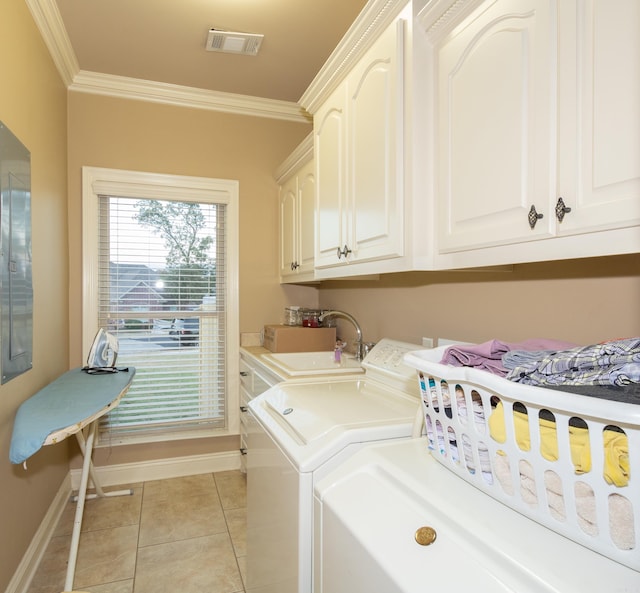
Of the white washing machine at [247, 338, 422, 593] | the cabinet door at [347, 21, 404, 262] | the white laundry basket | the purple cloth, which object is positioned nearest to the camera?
the white laundry basket

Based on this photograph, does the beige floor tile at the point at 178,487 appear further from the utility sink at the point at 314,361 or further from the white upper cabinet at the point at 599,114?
the white upper cabinet at the point at 599,114

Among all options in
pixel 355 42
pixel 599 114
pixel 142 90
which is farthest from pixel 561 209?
pixel 142 90

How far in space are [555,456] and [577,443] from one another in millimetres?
41

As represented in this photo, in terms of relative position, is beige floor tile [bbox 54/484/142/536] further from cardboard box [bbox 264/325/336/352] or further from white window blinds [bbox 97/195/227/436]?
cardboard box [bbox 264/325/336/352]

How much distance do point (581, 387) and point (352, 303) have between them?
2.19 m

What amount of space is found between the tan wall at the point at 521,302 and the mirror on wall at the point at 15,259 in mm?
1761

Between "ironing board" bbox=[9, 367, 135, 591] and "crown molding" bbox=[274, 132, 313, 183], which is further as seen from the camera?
"crown molding" bbox=[274, 132, 313, 183]

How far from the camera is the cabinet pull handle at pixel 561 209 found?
0.94 metres

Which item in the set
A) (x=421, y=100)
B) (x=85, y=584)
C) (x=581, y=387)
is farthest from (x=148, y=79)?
(x=581, y=387)

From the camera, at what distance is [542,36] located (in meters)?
0.98

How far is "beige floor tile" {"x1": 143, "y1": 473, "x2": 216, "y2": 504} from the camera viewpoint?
2.86 metres

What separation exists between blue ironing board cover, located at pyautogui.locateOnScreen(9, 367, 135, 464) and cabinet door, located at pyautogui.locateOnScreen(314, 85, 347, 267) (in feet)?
3.98

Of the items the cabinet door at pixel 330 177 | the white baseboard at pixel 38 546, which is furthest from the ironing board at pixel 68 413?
the cabinet door at pixel 330 177

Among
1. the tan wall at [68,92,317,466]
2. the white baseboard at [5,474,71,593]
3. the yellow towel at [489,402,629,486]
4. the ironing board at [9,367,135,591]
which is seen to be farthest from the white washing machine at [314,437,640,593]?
the tan wall at [68,92,317,466]
